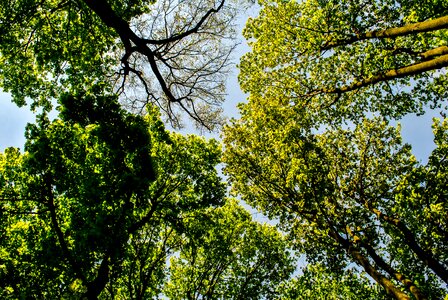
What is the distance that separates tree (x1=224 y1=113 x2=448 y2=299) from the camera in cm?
1502

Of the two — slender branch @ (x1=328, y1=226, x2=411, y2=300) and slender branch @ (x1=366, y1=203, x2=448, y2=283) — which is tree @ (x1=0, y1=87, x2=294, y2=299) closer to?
slender branch @ (x1=328, y1=226, x2=411, y2=300)

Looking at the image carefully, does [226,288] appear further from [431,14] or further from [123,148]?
[431,14]

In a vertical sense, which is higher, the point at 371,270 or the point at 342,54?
the point at 342,54

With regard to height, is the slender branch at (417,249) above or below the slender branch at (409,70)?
below

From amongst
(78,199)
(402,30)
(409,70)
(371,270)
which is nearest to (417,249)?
(371,270)

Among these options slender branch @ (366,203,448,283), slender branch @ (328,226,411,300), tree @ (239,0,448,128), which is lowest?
slender branch @ (328,226,411,300)

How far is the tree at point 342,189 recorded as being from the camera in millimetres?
15016

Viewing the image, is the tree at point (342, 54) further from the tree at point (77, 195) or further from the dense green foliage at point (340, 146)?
the tree at point (77, 195)

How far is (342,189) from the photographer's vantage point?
17516mm

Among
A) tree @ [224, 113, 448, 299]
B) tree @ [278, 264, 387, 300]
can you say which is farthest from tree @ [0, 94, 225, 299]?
tree @ [278, 264, 387, 300]

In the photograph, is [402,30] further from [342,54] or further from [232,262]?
[232,262]

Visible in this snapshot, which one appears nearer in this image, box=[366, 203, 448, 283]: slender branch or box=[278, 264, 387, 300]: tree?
box=[366, 203, 448, 283]: slender branch

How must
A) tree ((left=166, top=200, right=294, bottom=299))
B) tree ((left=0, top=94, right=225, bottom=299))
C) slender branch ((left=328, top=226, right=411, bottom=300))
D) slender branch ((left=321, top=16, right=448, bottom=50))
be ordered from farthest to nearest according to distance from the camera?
tree ((left=166, top=200, right=294, bottom=299))
slender branch ((left=328, top=226, right=411, bottom=300))
tree ((left=0, top=94, right=225, bottom=299))
slender branch ((left=321, top=16, right=448, bottom=50))

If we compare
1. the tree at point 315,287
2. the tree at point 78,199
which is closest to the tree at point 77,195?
the tree at point 78,199
